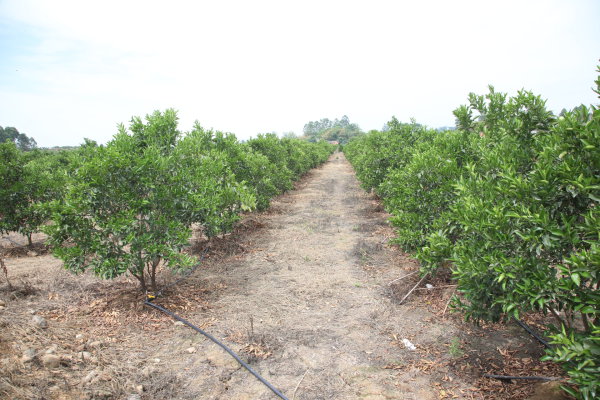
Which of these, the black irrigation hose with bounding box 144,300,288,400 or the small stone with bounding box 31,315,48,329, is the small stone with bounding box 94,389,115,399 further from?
the small stone with bounding box 31,315,48,329

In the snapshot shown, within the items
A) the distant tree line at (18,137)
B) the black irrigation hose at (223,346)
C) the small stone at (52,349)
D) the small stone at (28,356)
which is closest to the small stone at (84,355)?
the small stone at (52,349)

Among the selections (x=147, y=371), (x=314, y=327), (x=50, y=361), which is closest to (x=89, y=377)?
(x=50, y=361)

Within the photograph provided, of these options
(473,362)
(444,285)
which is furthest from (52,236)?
(444,285)

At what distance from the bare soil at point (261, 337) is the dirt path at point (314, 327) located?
0.07 feet

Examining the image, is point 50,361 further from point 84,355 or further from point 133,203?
point 133,203

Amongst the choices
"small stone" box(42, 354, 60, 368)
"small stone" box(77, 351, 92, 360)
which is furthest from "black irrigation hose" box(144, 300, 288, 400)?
"small stone" box(42, 354, 60, 368)

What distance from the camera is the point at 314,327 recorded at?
16.9 ft

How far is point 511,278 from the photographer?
297 centimetres

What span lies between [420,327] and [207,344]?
3.08m

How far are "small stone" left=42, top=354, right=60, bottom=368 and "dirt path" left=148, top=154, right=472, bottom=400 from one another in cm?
108

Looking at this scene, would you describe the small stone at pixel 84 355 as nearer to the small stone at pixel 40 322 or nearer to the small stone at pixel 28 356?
the small stone at pixel 28 356

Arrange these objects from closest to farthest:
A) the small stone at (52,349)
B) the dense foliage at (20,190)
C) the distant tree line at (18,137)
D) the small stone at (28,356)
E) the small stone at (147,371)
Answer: the small stone at (28,356), the small stone at (52,349), the small stone at (147,371), the dense foliage at (20,190), the distant tree line at (18,137)

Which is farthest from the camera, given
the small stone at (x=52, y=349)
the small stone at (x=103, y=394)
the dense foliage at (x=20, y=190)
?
the dense foliage at (x=20, y=190)

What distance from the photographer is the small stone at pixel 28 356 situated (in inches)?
144
